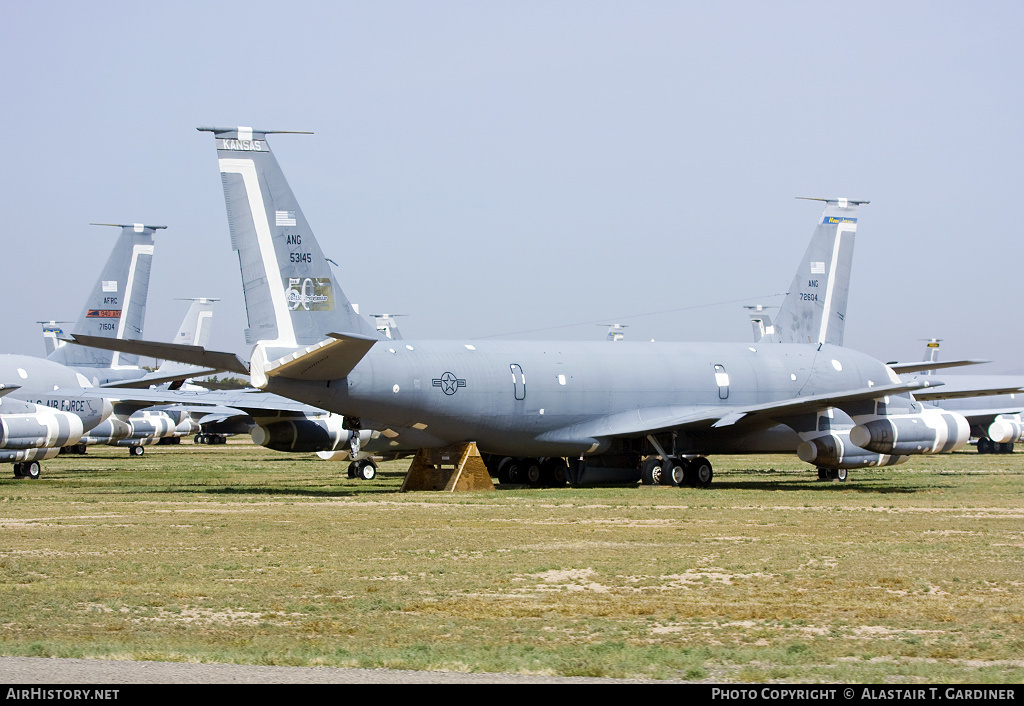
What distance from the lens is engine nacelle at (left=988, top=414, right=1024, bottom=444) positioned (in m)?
63.0

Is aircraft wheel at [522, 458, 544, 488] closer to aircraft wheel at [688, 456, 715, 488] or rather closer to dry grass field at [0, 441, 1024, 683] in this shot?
aircraft wheel at [688, 456, 715, 488]

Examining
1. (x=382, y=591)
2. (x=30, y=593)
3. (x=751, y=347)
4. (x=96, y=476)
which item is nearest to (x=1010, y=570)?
(x=382, y=591)

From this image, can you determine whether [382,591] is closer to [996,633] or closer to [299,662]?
[299,662]

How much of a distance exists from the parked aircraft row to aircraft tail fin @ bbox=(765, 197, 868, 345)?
0.05m

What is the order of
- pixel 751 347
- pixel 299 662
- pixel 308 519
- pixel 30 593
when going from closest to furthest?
1. pixel 299 662
2. pixel 30 593
3. pixel 308 519
4. pixel 751 347

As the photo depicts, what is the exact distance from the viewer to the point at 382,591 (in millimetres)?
13664

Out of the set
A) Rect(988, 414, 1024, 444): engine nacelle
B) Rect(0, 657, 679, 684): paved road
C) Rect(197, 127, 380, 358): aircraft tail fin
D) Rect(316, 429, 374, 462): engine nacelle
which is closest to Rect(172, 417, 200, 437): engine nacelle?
Rect(316, 429, 374, 462): engine nacelle

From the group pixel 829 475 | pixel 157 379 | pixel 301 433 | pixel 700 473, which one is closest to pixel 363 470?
pixel 301 433

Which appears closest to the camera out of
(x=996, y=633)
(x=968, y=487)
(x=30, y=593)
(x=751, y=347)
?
(x=996, y=633)

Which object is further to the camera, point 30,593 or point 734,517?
point 734,517

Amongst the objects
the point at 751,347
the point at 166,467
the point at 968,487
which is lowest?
the point at 166,467

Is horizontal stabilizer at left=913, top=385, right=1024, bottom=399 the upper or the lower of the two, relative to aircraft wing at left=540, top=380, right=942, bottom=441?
upper

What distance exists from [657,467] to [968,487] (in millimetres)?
7831

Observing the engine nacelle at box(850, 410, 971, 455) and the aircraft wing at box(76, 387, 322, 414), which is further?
the aircraft wing at box(76, 387, 322, 414)
